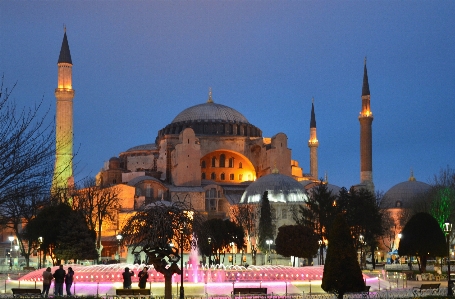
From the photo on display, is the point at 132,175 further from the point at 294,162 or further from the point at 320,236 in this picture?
the point at 320,236

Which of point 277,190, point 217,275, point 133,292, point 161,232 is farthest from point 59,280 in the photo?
point 277,190

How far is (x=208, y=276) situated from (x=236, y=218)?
1330 inches

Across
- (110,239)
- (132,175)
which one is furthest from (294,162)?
(110,239)

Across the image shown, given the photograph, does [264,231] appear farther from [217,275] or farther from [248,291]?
[248,291]

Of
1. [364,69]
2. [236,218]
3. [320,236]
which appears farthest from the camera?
[364,69]

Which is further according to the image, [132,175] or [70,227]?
[132,175]

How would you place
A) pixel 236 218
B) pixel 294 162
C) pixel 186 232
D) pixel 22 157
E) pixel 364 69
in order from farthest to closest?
1. pixel 294 162
2. pixel 364 69
3. pixel 236 218
4. pixel 186 232
5. pixel 22 157

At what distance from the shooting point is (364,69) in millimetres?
78312

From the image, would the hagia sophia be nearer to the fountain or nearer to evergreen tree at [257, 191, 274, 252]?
evergreen tree at [257, 191, 274, 252]

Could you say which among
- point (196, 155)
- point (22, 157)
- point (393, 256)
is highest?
point (196, 155)

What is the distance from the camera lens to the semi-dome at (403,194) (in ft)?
262

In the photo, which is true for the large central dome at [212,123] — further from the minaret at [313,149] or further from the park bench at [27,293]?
the park bench at [27,293]

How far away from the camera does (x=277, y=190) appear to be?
6631 cm

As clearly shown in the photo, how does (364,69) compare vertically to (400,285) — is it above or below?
above
